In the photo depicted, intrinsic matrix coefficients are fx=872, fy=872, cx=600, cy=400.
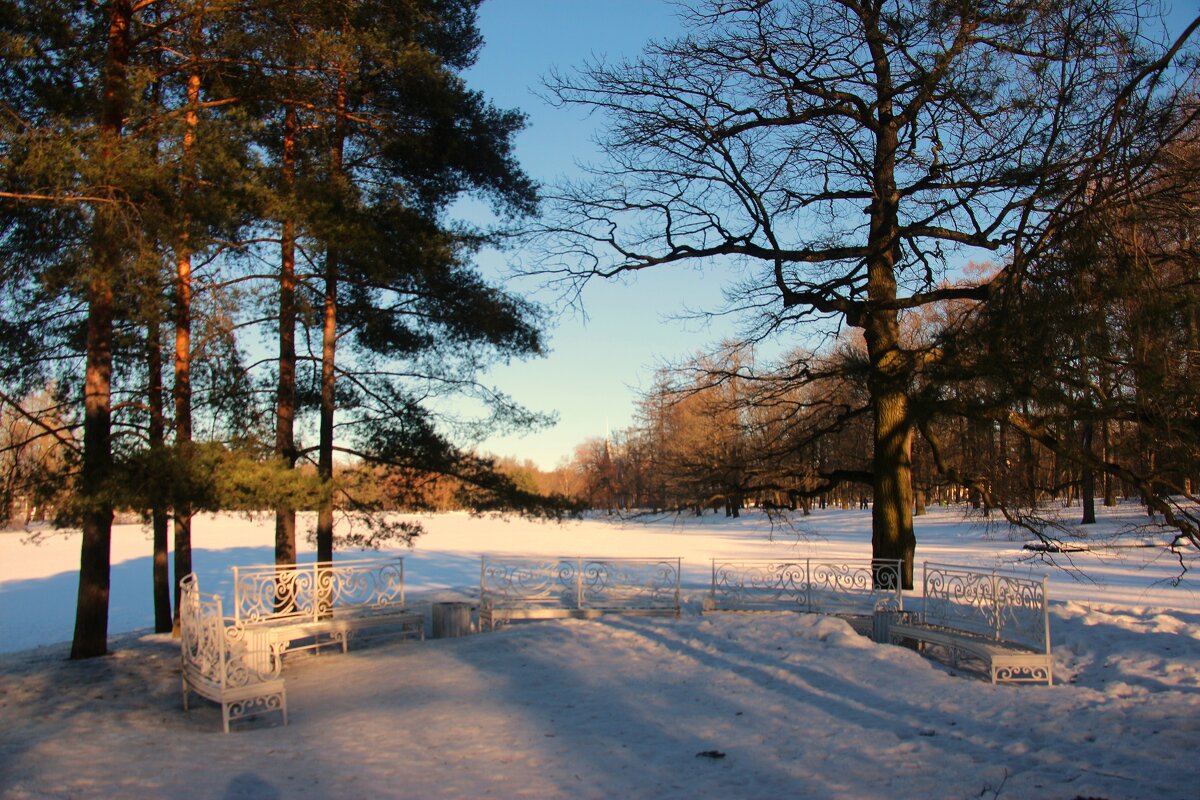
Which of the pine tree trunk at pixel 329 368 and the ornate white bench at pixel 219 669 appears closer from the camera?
the ornate white bench at pixel 219 669

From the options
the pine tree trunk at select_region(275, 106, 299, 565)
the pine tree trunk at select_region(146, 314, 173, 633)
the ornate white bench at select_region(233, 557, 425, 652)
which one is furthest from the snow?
the pine tree trunk at select_region(275, 106, 299, 565)

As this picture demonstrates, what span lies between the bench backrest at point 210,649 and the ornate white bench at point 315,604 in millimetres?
1471

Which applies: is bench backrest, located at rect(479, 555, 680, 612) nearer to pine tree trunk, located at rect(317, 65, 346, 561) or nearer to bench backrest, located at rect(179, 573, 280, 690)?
pine tree trunk, located at rect(317, 65, 346, 561)

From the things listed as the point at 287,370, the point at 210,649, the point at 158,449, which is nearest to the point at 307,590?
the point at 158,449

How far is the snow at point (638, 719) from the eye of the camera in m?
5.66

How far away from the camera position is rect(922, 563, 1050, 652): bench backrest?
9.40m

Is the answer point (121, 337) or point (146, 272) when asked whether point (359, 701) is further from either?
point (121, 337)

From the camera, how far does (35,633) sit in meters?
17.4

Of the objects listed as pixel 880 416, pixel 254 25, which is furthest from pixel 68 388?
pixel 880 416

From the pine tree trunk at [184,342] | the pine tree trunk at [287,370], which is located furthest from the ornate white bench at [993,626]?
the pine tree trunk at [184,342]

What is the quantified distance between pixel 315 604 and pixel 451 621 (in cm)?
203

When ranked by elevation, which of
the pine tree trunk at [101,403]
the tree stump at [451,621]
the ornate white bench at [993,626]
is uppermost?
the pine tree trunk at [101,403]

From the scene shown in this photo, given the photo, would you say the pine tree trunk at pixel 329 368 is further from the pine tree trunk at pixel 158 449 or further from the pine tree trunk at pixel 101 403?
the pine tree trunk at pixel 101 403

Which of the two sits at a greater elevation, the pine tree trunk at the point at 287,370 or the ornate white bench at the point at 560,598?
the pine tree trunk at the point at 287,370
